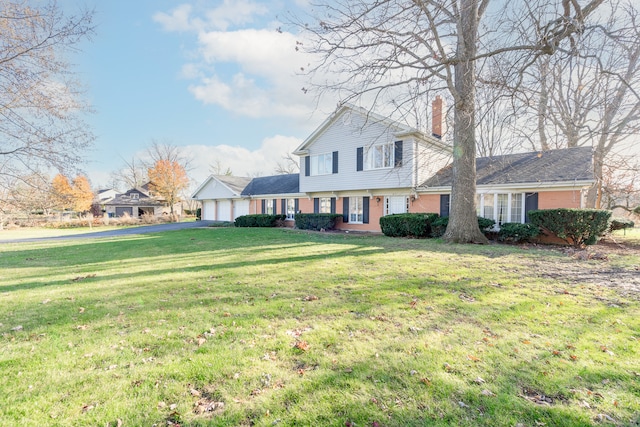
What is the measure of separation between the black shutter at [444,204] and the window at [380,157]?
3.30m

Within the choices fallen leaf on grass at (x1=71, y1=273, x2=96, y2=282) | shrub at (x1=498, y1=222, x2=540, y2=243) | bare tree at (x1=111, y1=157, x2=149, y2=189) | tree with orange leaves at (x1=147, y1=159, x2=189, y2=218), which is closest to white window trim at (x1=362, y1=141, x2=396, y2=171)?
shrub at (x1=498, y1=222, x2=540, y2=243)

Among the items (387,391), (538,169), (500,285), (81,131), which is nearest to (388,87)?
(500,285)

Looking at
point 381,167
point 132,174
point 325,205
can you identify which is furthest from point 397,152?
point 132,174

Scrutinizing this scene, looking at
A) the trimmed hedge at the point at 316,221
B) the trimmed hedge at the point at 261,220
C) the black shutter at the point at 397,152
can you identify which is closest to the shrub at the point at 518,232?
the black shutter at the point at 397,152

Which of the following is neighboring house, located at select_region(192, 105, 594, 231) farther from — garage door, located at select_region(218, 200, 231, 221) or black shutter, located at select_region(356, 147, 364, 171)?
garage door, located at select_region(218, 200, 231, 221)

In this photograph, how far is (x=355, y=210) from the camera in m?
19.3

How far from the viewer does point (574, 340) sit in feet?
11.5

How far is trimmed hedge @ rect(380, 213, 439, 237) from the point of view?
1462 cm

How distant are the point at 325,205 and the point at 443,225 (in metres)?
8.70

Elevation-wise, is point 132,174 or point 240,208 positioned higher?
point 132,174

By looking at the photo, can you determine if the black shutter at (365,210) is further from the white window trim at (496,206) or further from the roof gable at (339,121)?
the white window trim at (496,206)

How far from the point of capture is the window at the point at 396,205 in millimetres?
17172

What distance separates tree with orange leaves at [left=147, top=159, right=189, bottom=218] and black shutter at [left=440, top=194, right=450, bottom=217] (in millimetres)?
34508

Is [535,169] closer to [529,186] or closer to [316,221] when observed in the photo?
[529,186]
